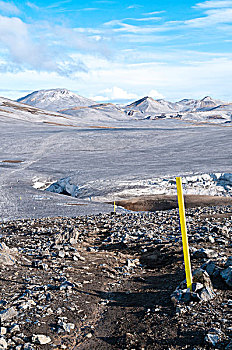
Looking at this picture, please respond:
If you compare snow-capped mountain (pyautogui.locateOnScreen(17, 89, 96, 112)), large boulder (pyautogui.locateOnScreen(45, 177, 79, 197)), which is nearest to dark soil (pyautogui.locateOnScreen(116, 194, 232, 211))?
large boulder (pyautogui.locateOnScreen(45, 177, 79, 197))

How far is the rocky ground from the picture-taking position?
3.89 metres

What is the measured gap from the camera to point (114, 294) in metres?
5.30

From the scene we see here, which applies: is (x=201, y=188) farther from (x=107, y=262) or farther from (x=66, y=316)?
(x=66, y=316)

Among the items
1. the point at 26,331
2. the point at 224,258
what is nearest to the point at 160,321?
the point at 26,331

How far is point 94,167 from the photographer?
110ft

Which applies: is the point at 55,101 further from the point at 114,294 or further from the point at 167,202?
the point at 114,294

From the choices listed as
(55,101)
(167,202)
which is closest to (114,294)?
(167,202)

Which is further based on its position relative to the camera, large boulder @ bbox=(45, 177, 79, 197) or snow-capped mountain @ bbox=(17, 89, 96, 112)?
snow-capped mountain @ bbox=(17, 89, 96, 112)

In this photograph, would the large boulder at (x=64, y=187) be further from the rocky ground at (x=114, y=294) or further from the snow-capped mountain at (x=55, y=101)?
the snow-capped mountain at (x=55, y=101)

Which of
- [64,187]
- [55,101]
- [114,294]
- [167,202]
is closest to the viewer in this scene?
[114,294]

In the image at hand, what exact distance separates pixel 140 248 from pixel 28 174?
23547 mm

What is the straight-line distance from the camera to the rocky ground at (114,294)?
3895mm

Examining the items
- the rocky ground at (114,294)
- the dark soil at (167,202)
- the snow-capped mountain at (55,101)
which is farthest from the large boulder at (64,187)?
the snow-capped mountain at (55,101)

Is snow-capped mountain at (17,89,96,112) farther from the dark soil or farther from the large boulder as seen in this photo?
the dark soil
